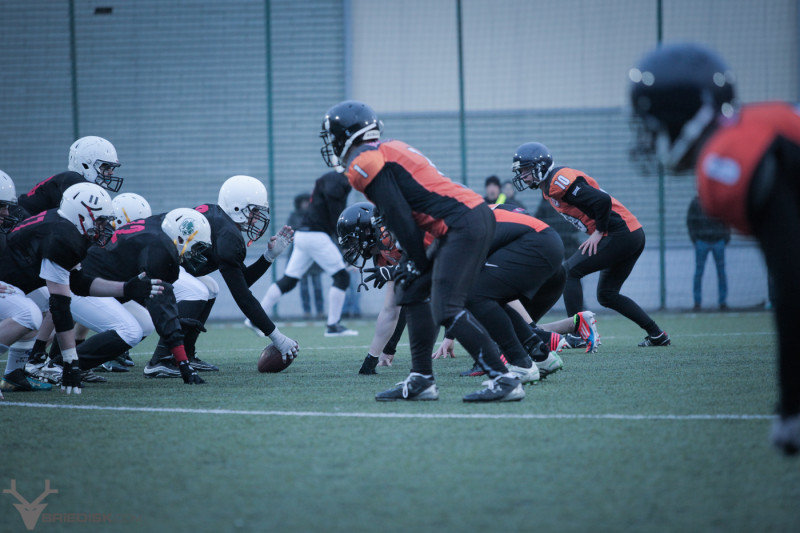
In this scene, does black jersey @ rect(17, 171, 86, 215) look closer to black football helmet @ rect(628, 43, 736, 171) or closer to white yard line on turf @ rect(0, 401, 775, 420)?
white yard line on turf @ rect(0, 401, 775, 420)

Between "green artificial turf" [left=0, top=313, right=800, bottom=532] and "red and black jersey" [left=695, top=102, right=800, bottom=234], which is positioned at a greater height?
"red and black jersey" [left=695, top=102, right=800, bottom=234]

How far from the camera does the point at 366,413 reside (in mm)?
4789

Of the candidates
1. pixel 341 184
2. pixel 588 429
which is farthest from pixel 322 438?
pixel 341 184

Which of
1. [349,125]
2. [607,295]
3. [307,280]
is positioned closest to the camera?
[349,125]

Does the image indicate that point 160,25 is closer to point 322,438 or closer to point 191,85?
point 191,85

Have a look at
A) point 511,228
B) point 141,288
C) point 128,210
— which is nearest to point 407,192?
point 511,228

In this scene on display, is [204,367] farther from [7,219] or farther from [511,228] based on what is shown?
[511,228]

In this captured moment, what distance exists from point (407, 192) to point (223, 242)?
236 cm

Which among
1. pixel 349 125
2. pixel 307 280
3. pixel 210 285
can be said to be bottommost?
pixel 307 280

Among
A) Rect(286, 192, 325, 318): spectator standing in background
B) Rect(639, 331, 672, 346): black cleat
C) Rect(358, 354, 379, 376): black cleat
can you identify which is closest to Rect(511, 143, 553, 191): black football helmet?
Rect(639, 331, 672, 346): black cleat

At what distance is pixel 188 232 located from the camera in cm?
659

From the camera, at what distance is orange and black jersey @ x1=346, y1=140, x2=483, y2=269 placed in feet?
15.5

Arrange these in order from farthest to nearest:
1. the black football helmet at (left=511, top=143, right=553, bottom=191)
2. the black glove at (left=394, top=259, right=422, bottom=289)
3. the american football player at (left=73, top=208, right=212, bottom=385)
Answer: the black football helmet at (left=511, top=143, right=553, bottom=191), the american football player at (left=73, top=208, right=212, bottom=385), the black glove at (left=394, top=259, right=422, bottom=289)

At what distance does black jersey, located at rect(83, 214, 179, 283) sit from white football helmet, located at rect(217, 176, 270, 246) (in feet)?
2.38
